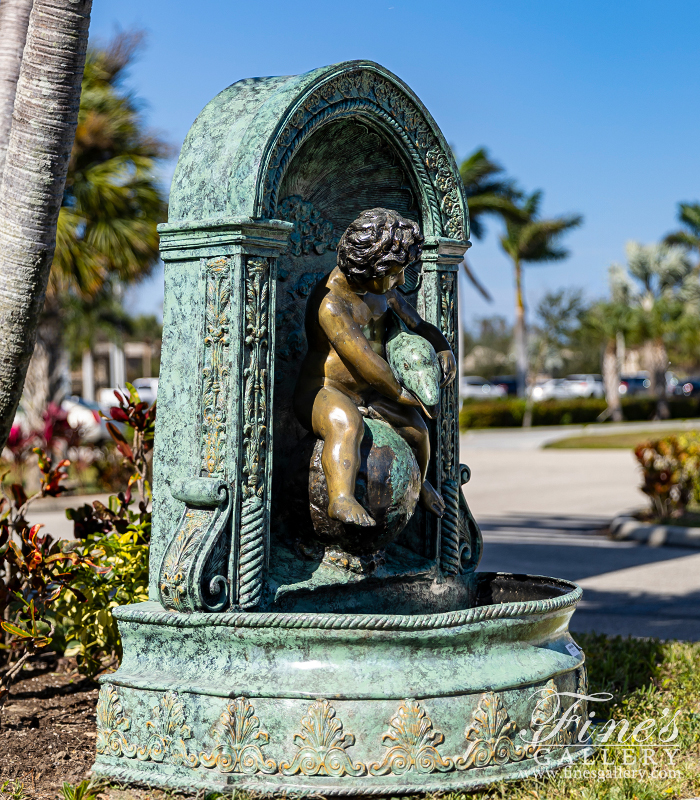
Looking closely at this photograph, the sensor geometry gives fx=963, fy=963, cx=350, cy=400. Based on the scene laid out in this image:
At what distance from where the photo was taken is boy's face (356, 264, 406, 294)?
12.6 feet

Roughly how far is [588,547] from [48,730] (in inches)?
278

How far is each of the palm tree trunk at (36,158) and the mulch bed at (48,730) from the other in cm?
145

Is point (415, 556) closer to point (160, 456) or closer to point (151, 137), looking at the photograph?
point (160, 456)

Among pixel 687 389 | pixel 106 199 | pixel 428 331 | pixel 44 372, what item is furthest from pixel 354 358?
pixel 687 389

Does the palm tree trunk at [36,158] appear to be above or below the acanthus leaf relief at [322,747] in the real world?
above

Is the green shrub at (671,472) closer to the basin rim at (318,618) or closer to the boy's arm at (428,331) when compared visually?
the boy's arm at (428,331)

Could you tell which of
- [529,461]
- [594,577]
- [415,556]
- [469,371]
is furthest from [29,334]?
[469,371]

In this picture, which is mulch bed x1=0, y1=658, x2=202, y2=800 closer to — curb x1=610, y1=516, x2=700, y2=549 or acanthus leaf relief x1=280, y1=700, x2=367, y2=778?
acanthus leaf relief x1=280, y1=700, x2=367, y2=778

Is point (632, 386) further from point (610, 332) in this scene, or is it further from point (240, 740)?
point (240, 740)

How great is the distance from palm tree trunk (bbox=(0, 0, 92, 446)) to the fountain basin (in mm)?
1344

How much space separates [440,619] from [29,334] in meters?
2.04

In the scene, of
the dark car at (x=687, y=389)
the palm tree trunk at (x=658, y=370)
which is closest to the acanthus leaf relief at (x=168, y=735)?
the palm tree trunk at (x=658, y=370)

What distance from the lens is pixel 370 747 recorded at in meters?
3.08

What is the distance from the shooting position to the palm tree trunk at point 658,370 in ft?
113
